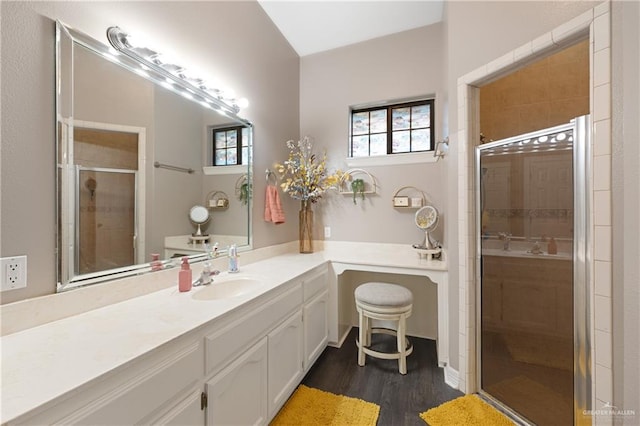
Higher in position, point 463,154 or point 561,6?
point 561,6

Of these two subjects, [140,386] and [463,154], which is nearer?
[140,386]

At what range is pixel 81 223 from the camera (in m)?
1.09

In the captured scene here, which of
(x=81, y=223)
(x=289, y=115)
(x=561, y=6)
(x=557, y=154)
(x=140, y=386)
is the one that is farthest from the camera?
(x=289, y=115)

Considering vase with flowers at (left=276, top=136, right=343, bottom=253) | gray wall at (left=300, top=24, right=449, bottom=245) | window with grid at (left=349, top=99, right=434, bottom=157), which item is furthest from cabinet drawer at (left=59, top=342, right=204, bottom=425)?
window with grid at (left=349, top=99, right=434, bottom=157)

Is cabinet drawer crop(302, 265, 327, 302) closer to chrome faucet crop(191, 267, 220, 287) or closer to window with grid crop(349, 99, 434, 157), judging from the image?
chrome faucet crop(191, 267, 220, 287)

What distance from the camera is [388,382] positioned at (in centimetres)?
189

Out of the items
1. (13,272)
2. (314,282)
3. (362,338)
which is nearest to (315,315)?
(314,282)

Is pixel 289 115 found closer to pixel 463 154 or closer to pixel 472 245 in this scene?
pixel 463 154

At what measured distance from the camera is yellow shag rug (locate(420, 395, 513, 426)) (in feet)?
4.99

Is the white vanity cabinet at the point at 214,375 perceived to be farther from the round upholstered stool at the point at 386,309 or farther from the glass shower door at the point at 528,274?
the glass shower door at the point at 528,274

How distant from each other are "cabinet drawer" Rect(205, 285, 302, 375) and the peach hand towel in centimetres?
86

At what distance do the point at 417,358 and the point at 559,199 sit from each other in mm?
1617

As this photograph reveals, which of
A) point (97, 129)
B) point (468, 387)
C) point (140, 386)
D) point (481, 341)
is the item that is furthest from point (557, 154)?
point (97, 129)

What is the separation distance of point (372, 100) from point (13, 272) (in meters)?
2.81
